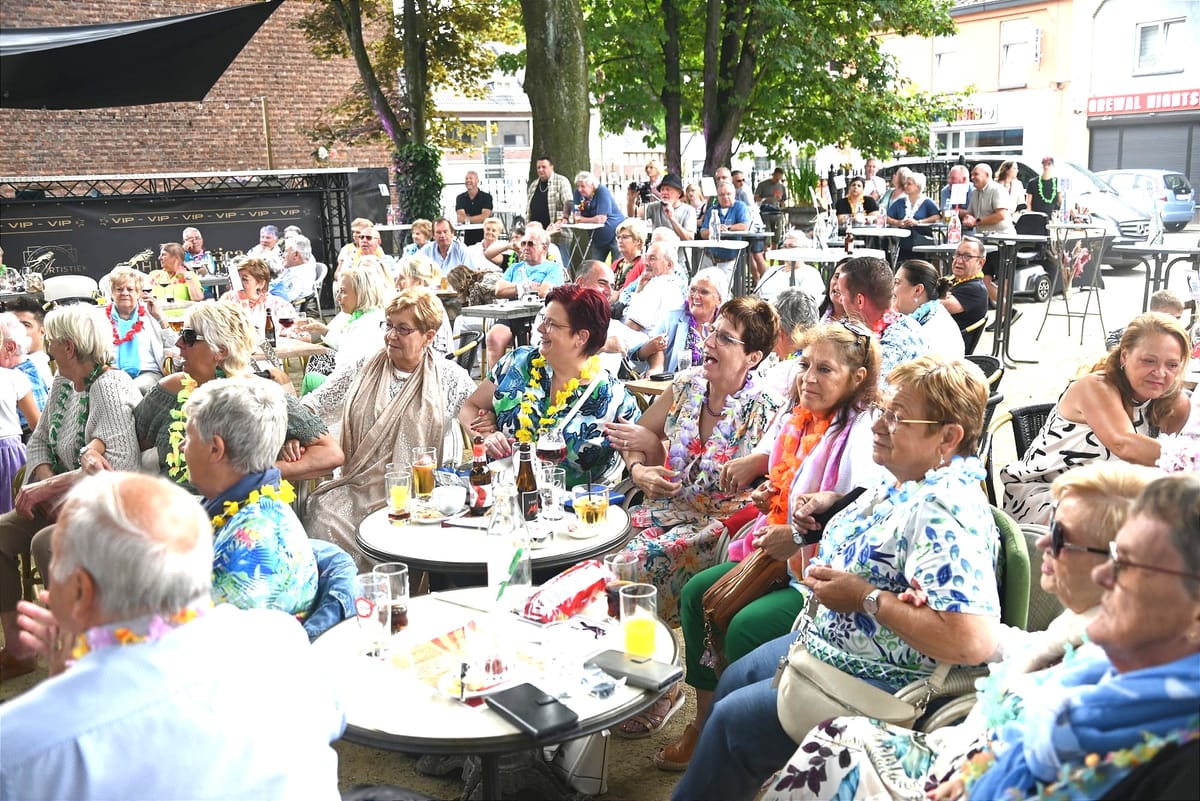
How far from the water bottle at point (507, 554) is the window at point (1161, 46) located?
94.7ft

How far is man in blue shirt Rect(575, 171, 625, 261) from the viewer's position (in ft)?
38.4

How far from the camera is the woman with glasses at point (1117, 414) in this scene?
11.8ft

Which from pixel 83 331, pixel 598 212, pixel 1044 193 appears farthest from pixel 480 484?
pixel 1044 193

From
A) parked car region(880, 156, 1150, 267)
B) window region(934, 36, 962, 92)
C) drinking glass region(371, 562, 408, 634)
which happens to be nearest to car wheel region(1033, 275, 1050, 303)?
parked car region(880, 156, 1150, 267)

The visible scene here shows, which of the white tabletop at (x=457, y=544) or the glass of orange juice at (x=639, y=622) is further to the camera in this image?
the white tabletop at (x=457, y=544)

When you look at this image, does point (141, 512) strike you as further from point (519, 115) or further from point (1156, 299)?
point (519, 115)

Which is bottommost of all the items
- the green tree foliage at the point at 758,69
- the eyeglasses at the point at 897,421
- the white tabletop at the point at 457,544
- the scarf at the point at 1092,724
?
the white tabletop at the point at 457,544

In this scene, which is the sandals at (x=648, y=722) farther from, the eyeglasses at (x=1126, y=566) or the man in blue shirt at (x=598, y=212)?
the man in blue shirt at (x=598, y=212)

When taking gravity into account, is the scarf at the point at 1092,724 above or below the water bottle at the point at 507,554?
above

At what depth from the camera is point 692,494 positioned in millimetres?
3848

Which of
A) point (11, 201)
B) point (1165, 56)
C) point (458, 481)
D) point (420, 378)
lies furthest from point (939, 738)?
point (1165, 56)

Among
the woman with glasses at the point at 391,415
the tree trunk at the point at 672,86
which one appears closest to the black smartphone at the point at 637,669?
the woman with glasses at the point at 391,415

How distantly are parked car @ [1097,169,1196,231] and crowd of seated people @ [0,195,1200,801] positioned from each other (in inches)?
543

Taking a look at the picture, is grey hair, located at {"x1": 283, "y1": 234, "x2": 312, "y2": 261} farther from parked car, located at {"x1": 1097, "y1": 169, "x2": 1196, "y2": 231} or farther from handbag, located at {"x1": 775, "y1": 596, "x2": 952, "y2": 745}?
parked car, located at {"x1": 1097, "y1": 169, "x2": 1196, "y2": 231}
